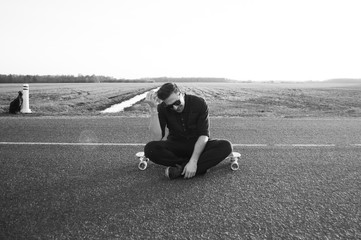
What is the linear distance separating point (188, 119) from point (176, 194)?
1.09m

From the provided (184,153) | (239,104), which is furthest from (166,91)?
(239,104)

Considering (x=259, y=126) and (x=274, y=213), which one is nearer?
(x=274, y=213)

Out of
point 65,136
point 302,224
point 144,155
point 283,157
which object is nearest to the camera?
point 302,224

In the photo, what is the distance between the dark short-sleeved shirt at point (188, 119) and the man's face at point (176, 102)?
0.10m

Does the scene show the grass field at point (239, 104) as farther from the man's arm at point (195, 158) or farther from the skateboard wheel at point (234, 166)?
the man's arm at point (195, 158)

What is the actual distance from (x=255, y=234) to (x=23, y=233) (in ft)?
6.26

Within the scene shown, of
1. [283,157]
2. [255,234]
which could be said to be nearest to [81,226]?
[255,234]

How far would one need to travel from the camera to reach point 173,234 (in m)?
2.51

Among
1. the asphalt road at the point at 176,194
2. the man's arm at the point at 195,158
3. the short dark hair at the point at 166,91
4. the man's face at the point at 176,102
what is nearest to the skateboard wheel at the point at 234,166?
the asphalt road at the point at 176,194

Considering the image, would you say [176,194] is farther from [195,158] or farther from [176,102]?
[176,102]

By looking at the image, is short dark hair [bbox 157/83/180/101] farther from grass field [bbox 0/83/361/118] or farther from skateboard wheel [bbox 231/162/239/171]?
grass field [bbox 0/83/361/118]

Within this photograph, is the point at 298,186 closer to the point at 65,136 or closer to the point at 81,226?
the point at 81,226

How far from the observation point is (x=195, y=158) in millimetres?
3879

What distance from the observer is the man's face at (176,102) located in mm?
3741
